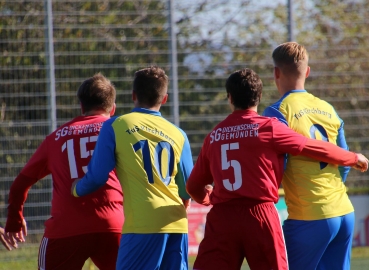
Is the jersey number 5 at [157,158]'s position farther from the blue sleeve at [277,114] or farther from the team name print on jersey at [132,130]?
the blue sleeve at [277,114]

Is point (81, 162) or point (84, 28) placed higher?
point (84, 28)

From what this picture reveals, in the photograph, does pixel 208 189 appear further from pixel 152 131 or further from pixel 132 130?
pixel 132 130

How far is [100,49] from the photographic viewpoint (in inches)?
441

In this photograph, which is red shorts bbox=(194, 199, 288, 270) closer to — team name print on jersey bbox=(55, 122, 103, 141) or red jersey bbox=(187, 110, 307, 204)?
red jersey bbox=(187, 110, 307, 204)

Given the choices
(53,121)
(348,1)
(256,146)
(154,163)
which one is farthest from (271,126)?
(348,1)

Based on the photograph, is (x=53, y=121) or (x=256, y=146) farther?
(x=53, y=121)

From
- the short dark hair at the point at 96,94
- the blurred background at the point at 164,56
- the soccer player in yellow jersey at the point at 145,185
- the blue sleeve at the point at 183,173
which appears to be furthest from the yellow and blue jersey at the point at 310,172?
→ the blurred background at the point at 164,56

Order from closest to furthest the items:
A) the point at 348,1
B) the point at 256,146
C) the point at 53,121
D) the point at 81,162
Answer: the point at 256,146
the point at 81,162
the point at 53,121
the point at 348,1

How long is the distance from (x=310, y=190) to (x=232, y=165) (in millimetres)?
589

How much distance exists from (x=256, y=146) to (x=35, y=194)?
7202mm

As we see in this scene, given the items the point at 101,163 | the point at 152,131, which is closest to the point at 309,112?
the point at 152,131

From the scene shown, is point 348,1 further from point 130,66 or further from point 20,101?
point 20,101

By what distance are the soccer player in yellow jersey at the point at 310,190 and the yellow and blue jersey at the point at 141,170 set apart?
74 cm

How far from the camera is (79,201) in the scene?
4.95m
